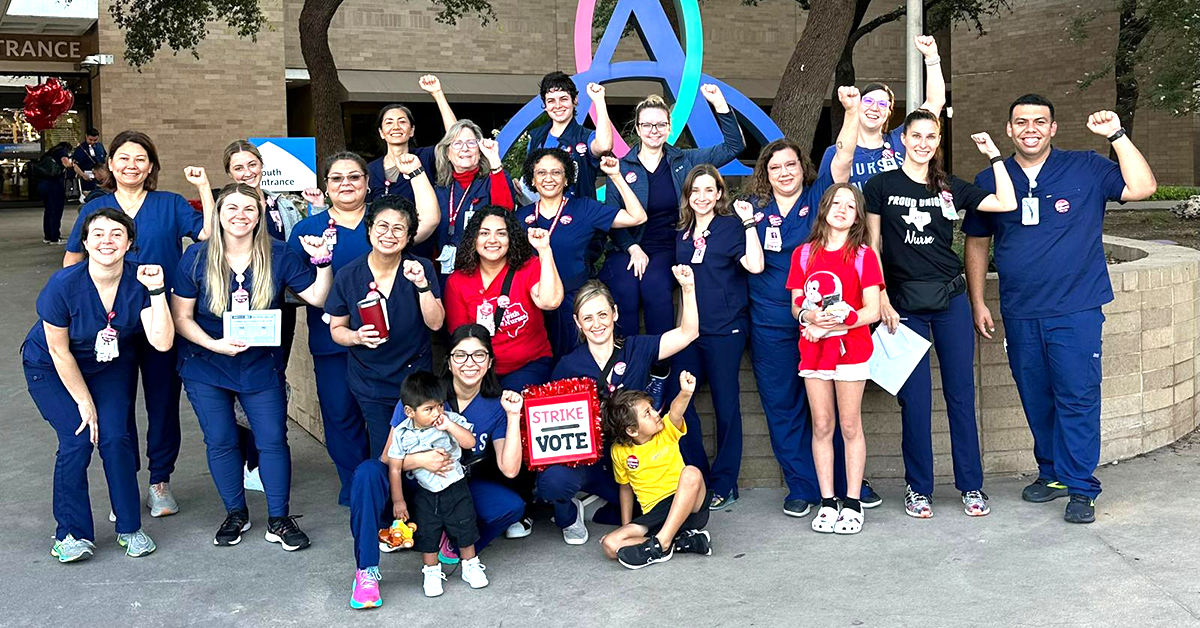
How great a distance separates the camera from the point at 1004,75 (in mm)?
26250

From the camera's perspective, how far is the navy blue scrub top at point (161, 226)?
5.51m

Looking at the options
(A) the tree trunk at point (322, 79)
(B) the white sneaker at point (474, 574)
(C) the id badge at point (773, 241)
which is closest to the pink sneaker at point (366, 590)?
(B) the white sneaker at point (474, 574)

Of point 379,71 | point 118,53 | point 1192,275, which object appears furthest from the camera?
point 379,71

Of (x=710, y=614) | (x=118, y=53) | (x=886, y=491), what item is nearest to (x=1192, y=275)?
(x=886, y=491)

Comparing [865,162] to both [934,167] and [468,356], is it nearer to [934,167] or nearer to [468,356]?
[934,167]

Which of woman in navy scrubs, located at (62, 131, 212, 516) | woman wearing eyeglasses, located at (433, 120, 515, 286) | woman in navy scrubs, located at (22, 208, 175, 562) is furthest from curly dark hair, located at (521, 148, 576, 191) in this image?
woman in navy scrubs, located at (22, 208, 175, 562)

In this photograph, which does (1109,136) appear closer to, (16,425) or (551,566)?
(551,566)

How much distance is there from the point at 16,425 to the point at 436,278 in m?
3.82

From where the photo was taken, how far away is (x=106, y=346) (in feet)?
16.0

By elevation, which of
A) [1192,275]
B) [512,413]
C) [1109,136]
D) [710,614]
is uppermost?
[1109,136]

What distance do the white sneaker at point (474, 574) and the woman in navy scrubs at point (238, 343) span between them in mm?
858

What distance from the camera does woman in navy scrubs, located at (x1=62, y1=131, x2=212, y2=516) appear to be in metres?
5.47

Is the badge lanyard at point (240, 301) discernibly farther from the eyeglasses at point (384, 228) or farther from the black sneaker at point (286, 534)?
the black sneaker at point (286, 534)

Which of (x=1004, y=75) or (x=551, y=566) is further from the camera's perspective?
(x=1004, y=75)
